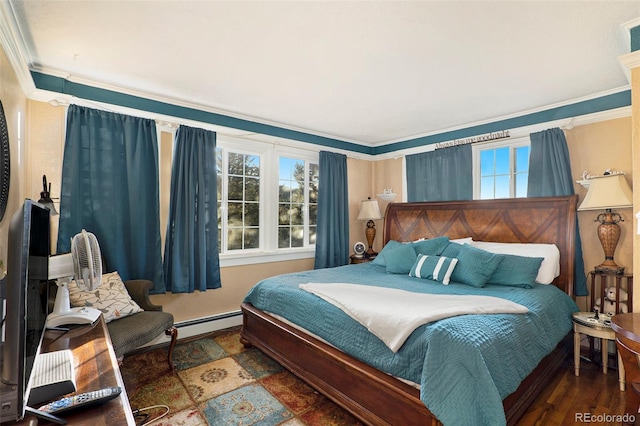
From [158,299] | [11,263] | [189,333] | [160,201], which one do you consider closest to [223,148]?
[160,201]

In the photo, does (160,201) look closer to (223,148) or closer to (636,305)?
(223,148)

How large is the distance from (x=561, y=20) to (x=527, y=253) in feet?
6.75

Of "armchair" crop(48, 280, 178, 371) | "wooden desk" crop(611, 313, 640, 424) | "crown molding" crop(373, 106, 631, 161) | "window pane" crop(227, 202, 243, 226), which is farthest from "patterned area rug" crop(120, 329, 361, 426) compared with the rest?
"crown molding" crop(373, 106, 631, 161)

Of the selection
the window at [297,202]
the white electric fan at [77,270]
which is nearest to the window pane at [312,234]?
the window at [297,202]

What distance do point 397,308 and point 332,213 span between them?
2.62 m

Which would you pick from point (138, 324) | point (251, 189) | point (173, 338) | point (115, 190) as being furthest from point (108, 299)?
point (251, 189)

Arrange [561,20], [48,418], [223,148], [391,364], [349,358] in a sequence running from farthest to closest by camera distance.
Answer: [223,148]
[349,358]
[561,20]
[391,364]
[48,418]

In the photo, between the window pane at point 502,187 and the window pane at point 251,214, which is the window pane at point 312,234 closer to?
the window pane at point 251,214

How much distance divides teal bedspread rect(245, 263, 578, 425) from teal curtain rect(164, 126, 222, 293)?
1082mm

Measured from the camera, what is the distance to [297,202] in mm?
4477

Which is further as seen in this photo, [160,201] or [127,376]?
[160,201]

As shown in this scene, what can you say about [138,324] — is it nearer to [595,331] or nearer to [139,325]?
[139,325]

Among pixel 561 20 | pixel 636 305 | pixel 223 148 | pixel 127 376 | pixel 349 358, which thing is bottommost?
pixel 127 376

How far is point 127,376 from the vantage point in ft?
8.47
